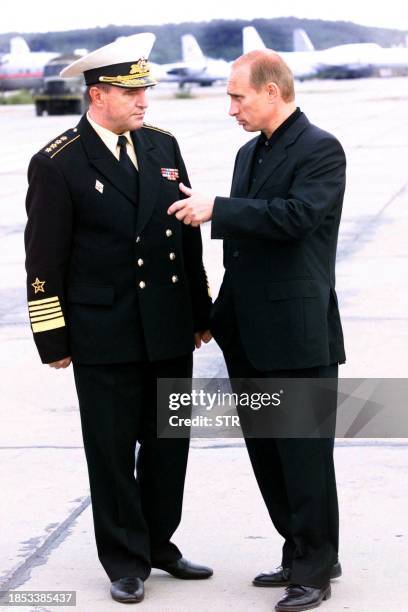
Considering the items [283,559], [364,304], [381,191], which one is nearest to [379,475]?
[283,559]

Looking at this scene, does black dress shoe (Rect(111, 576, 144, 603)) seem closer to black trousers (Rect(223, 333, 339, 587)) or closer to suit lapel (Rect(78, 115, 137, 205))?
black trousers (Rect(223, 333, 339, 587))

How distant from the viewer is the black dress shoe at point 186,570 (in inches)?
175

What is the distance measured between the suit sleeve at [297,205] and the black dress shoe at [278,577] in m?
1.17

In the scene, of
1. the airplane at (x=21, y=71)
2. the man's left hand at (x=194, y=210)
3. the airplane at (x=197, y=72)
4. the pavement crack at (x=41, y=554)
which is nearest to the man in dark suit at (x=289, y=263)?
the man's left hand at (x=194, y=210)

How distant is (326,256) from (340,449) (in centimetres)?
192

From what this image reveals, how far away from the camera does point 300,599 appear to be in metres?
4.11

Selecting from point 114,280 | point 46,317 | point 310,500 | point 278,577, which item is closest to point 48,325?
point 46,317

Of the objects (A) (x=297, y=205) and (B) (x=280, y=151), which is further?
(B) (x=280, y=151)

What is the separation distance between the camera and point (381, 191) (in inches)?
683

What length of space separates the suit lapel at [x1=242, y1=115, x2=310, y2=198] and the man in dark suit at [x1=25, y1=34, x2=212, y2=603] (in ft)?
1.26

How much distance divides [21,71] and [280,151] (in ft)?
346

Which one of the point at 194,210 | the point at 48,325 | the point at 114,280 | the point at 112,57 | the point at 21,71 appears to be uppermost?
the point at 112,57

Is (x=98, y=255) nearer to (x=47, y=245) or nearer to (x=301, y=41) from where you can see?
(x=47, y=245)

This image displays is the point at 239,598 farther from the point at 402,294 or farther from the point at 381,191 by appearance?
the point at 381,191
